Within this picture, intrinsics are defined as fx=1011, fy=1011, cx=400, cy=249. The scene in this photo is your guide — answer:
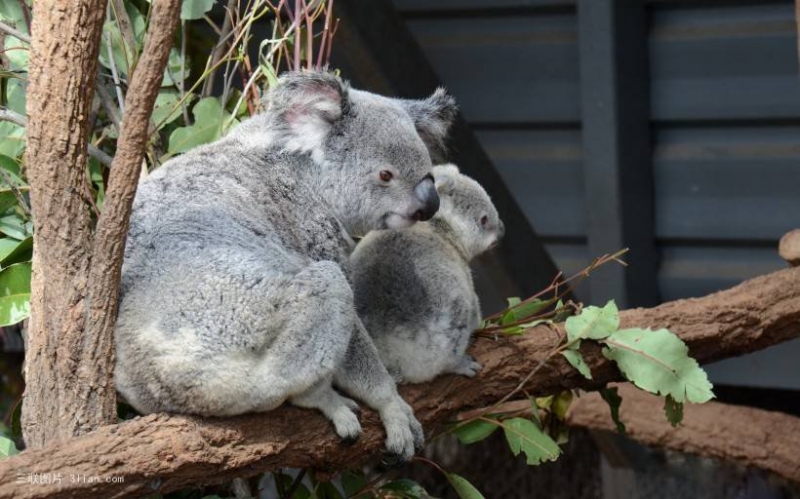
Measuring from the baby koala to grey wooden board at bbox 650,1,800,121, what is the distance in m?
1.86

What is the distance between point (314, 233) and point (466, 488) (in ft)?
2.98

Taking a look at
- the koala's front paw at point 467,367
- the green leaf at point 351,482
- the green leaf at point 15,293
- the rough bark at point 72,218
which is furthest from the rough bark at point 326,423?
the green leaf at point 15,293

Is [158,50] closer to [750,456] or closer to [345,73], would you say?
[345,73]

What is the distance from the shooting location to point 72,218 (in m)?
2.04

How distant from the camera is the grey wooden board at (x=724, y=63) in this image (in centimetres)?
423

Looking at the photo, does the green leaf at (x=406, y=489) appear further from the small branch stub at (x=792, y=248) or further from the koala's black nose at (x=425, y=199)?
the small branch stub at (x=792, y=248)

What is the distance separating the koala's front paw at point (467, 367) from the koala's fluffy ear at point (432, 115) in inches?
25.7

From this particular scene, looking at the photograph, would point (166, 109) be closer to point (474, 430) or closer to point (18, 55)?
point (18, 55)

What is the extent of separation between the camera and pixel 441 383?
2.83 meters

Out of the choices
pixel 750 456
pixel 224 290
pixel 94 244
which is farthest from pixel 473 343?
pixel 750 456

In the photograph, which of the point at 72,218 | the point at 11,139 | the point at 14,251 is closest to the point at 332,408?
the point at 72,218

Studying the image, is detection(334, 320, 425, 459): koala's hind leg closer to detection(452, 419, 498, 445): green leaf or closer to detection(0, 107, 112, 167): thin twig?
detection(452, 419, 498, 445): green leaf

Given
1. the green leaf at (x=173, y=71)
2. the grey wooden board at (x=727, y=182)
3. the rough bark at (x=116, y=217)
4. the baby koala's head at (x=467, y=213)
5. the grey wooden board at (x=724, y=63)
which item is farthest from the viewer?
the grey wooden board at (x=727, y=182)

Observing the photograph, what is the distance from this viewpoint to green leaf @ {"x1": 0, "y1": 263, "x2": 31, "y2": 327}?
8.34ft
